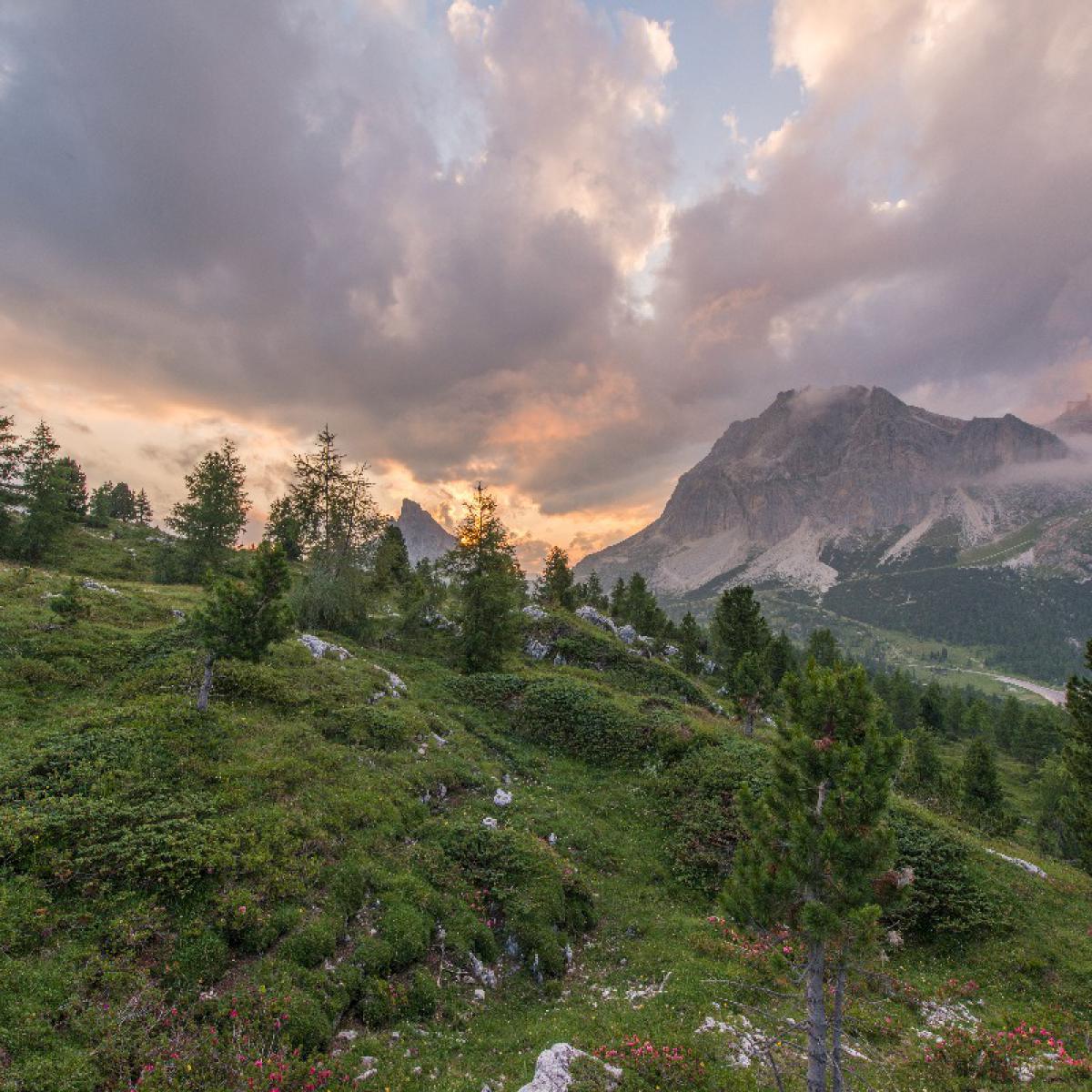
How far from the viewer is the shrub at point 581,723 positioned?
100 ft

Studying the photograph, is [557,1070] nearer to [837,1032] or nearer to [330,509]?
[837,1032]

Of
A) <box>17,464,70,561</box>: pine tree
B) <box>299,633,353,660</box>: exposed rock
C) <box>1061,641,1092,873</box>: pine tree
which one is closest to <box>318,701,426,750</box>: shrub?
<box>299,633,353,660</box>: exposed rock

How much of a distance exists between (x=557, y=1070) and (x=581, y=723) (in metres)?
21.9

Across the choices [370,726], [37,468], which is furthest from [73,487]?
[370,726]

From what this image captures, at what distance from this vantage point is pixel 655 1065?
11234 millimetres

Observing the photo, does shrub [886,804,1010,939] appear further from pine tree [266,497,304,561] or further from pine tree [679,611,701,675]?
pine tree [266,497,304,561]

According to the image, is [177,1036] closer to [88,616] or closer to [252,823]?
[252,823]

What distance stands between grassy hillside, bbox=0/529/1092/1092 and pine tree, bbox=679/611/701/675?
142 ft

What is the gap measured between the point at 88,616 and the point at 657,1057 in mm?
35553

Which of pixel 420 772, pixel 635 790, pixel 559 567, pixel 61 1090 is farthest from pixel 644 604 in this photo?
pixel 61 1090

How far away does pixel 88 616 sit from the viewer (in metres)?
29.5

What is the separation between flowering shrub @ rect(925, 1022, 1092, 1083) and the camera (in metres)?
12.2

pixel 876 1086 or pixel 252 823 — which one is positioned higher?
pixel 252 823

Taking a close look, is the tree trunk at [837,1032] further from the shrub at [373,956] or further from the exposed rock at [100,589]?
the exposed rock at [100,589]
